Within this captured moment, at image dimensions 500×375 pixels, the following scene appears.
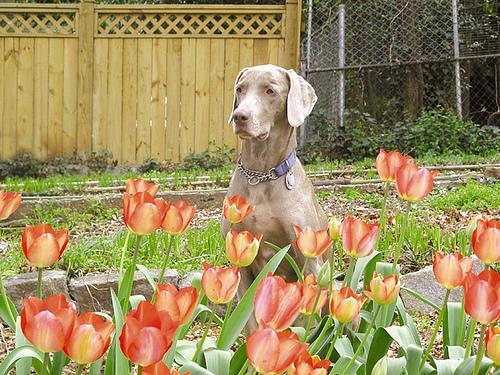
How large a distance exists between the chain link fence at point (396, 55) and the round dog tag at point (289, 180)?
22.2 ft

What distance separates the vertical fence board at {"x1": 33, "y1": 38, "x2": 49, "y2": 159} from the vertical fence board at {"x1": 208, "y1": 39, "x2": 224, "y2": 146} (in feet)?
7.42

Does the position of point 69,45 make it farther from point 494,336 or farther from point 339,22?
point 494,336

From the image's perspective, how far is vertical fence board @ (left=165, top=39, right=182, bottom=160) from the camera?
960cm

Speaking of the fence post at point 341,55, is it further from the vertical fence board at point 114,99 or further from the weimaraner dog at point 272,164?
the weimaraner dog at point 272,164

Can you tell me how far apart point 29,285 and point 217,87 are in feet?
21.5

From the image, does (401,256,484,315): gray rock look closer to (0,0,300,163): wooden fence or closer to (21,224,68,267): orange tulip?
(21,224,68,267): orange tulip

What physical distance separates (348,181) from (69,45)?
16.2 feet

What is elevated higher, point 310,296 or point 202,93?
point 202,93

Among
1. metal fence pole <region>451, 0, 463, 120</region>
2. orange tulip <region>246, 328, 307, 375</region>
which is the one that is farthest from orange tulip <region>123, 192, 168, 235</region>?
metal fence pole <region>451, 0, 463, 120</region>

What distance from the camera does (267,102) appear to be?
3.10 m

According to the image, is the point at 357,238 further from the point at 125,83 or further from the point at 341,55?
the point at 341,55

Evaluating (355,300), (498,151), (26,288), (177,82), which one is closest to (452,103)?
(498,151)

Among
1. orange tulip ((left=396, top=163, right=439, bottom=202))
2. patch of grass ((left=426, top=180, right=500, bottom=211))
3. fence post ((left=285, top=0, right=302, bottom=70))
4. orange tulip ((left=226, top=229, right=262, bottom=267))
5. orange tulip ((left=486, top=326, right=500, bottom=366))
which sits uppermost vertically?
fence post ((left=285, top=0, right=302, bottom=70))

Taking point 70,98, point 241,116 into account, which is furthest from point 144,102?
point 241,116
